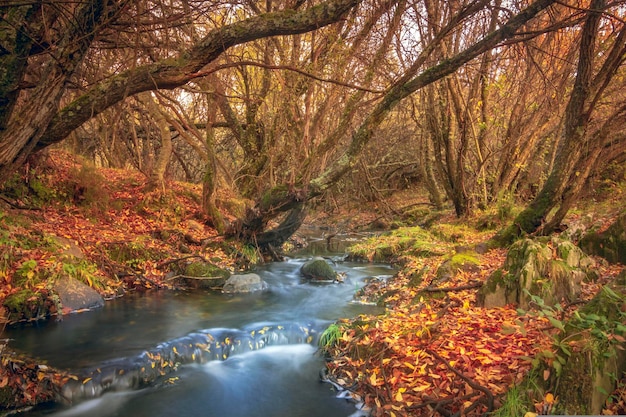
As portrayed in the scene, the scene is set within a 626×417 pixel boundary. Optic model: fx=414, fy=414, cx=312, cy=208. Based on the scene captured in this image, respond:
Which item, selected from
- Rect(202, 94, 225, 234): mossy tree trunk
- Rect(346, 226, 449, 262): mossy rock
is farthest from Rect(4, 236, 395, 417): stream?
Rect(202, 94, 225, 234): mossy tree trunk

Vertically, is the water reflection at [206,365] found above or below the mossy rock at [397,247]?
below

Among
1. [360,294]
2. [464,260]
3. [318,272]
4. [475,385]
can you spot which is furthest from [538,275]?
[318,272]

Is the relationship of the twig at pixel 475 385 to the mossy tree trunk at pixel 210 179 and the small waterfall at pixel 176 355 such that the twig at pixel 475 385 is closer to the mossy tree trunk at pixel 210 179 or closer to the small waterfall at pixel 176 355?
the small waterfall at pixel 176 355

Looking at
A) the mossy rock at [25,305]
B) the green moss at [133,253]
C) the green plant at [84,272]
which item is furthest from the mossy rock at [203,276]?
the mossy rock at [25,305]

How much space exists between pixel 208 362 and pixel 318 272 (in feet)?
15.5

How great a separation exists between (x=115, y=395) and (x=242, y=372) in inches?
63.2

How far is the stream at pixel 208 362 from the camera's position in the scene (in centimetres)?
479

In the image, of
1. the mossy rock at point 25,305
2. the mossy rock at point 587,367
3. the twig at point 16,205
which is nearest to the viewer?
the mossy rock at point 587,367

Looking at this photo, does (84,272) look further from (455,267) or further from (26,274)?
(455,267)

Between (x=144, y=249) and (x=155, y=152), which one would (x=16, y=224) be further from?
(x=155, y=152)

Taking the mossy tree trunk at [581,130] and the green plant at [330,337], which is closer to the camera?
the green plant at [330,337]

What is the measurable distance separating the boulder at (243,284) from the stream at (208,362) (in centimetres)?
33

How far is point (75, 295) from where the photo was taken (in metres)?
7.20

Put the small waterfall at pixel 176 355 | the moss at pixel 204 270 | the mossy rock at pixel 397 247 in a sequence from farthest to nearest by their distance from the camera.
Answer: the mossy rock at pixel 397 247 → the moss at pixel 204 270 → the small waterfall at pixel 176 355
